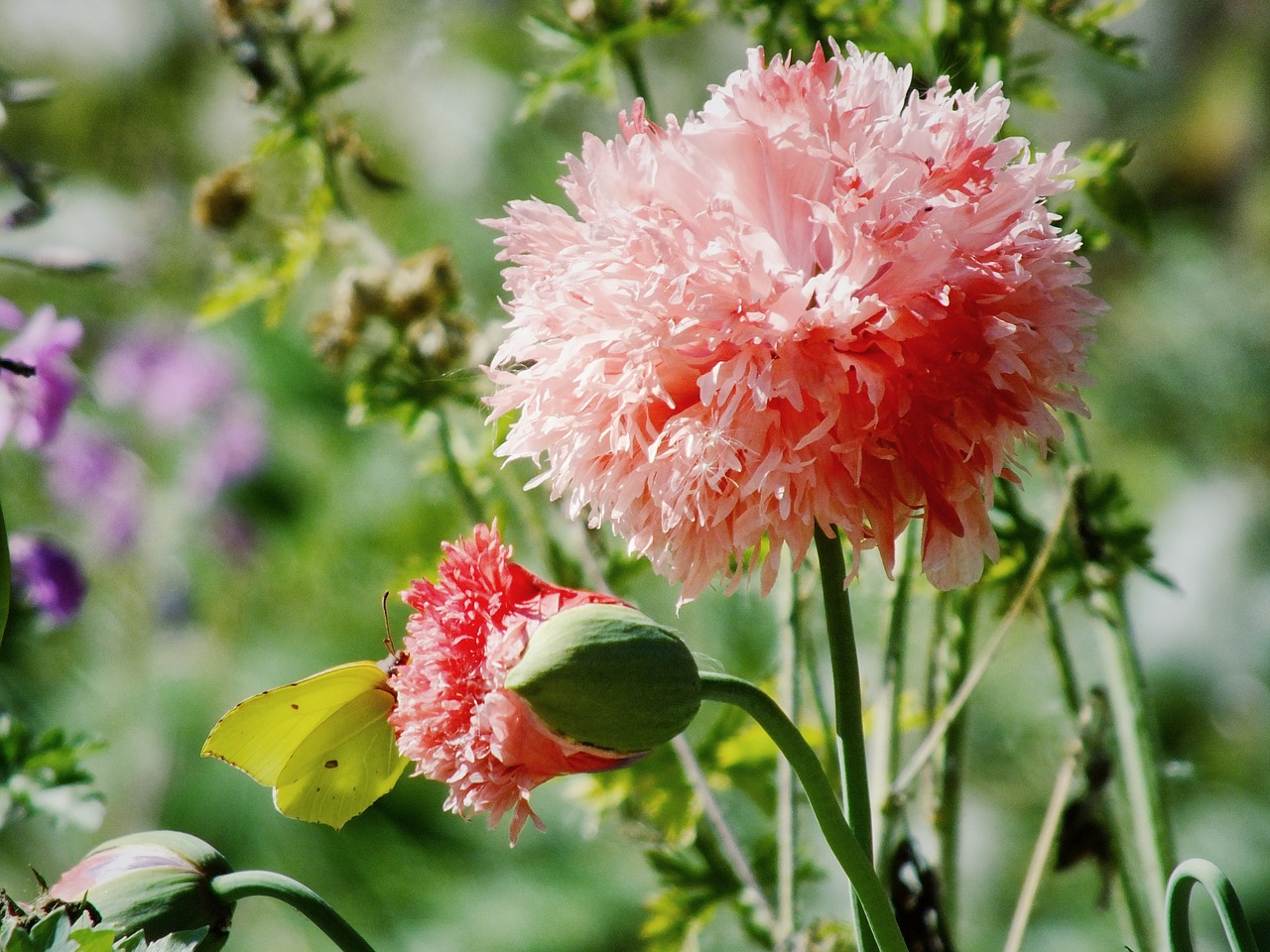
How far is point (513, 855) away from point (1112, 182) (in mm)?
1565

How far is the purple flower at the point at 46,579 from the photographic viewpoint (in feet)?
2.09

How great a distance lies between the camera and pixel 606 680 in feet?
0.99

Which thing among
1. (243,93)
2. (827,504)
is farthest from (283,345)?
(827,504)

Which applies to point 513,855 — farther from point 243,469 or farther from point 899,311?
point 899,311

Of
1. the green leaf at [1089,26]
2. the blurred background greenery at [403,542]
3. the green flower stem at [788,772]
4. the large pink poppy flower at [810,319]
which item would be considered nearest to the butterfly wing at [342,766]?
the large pink poppy flower at [810,319]

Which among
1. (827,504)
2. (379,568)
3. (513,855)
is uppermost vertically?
(827,504)

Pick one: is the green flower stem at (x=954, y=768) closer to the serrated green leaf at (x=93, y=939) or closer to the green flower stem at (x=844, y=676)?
the green flower stem at (x=844, y=676)

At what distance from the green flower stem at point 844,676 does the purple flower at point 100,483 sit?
160 cm

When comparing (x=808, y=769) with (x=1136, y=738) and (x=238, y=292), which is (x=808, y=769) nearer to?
(x=1136, y=738)

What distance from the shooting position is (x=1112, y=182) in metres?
0.57

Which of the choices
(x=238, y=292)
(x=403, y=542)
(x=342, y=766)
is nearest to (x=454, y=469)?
(x=238, y=292)

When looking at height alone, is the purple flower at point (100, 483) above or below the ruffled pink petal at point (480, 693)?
below

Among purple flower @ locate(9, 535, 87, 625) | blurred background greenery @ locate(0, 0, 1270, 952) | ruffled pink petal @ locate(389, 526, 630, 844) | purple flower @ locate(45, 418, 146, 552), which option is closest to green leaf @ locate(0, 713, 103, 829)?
purple flower @ locate(9, 535, 87, 625)

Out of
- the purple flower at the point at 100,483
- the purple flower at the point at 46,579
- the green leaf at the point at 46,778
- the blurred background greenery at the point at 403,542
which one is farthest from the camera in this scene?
the purple flower at the point at 100,483
